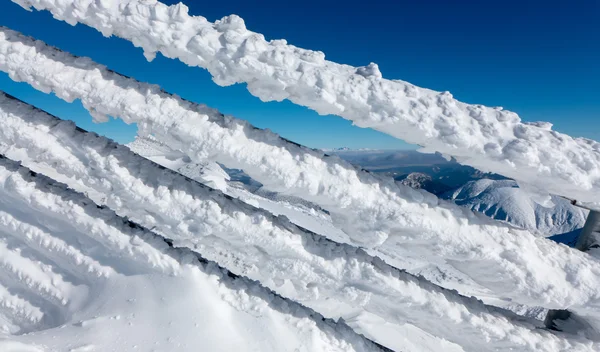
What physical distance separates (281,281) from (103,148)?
6.60ft

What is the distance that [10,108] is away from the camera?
10.9ft

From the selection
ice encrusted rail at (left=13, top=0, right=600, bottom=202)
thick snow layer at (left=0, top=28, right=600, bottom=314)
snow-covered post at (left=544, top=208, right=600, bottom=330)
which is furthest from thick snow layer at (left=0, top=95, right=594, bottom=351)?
ice encrusted rail at (left=13, top=0, right=600, bottom=202)

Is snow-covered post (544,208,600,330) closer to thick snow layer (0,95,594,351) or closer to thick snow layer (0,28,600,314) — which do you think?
thick snow layer (0,28,600,314)

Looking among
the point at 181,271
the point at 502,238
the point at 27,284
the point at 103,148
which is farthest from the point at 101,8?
the point at 502,238

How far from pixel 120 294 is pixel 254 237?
1.55m

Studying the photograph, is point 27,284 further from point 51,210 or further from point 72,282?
point 51,210

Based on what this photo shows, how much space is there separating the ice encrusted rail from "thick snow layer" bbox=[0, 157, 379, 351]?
5.87 feet

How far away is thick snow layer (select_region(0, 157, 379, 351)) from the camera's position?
326cm

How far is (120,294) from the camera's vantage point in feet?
11.4

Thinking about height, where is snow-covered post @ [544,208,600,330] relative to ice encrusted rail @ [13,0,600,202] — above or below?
below

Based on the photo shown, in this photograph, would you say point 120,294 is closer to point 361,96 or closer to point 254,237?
Result: point 254,237

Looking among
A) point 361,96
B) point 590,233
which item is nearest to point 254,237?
point 361,96

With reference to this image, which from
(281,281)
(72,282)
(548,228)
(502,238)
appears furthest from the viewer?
(548,228)

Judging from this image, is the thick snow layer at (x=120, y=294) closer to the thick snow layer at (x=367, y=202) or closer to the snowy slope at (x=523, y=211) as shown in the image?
the thick snow layer at (x=367, y=202)
